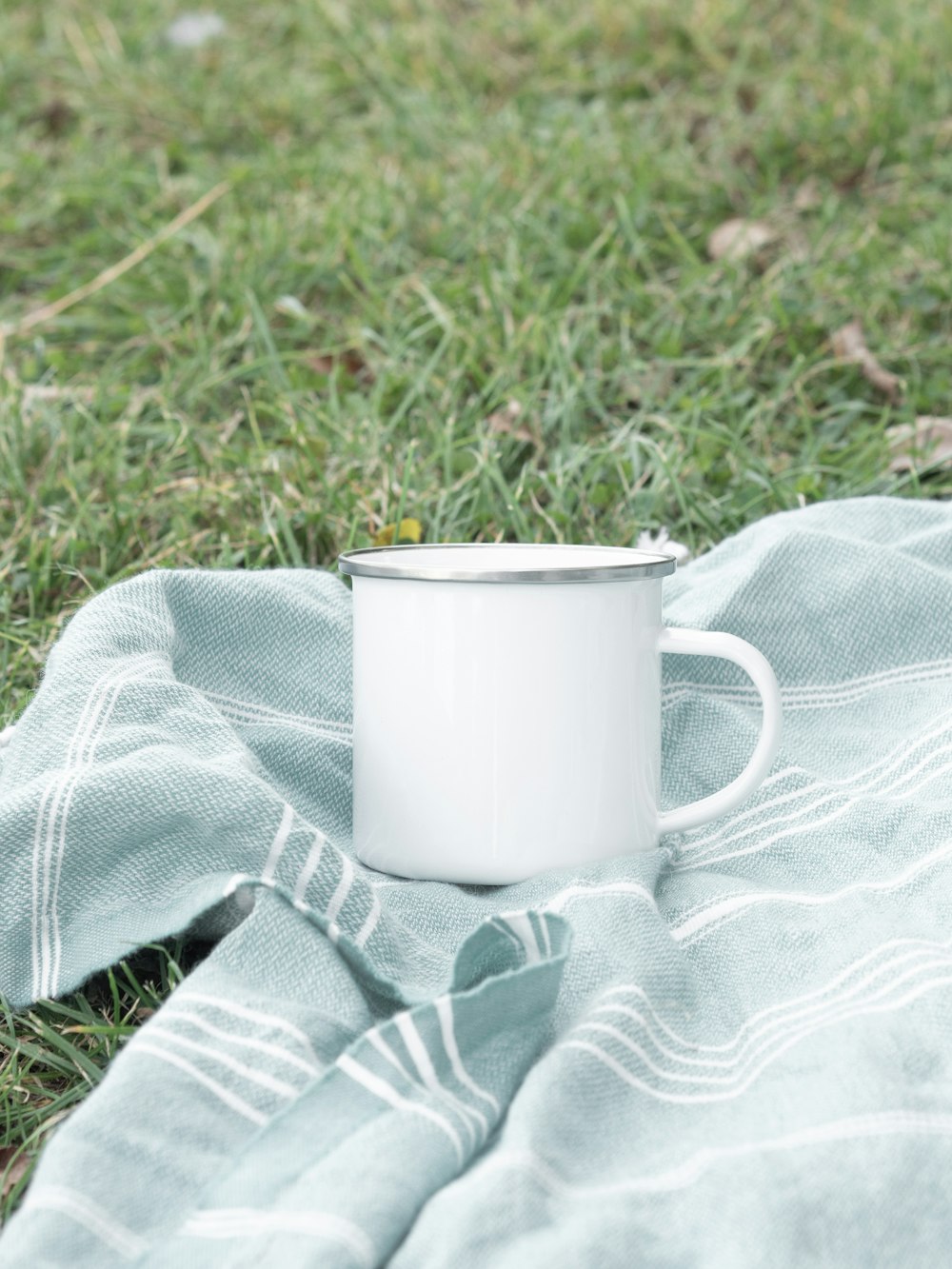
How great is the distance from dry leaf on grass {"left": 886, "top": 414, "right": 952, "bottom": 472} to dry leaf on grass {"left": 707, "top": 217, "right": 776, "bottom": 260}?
0.52m

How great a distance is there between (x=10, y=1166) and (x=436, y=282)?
156 cm

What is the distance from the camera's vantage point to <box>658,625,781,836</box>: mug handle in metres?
0.95

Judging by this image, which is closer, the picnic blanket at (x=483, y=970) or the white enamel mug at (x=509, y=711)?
the picnic blanket at (x=483, y=970)

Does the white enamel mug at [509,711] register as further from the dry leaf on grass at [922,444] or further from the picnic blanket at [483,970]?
the dry leaf on grass at [922,444]

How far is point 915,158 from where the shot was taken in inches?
93.9

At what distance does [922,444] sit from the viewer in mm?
1722

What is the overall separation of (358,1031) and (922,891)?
0.43 metres

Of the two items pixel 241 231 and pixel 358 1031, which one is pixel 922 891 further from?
pixel 241 231

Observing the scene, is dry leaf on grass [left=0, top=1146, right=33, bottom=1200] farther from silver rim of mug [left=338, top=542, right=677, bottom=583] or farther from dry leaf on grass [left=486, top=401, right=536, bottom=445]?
dry leaf on grass [left=486, top=401, right=536, bottom=445]

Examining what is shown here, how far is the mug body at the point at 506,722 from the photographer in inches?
34.7

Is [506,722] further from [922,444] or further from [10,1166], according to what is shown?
[922,444]

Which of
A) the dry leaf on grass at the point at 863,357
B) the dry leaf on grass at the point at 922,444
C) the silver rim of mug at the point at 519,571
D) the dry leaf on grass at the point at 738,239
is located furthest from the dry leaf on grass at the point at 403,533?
the dry leaf on grass at the point at 738,239

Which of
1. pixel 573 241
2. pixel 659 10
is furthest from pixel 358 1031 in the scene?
pixel 659 10

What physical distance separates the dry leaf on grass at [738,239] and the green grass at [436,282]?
0.03m
